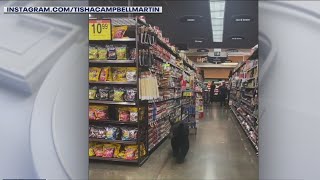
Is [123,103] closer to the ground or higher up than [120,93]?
closer to the ground

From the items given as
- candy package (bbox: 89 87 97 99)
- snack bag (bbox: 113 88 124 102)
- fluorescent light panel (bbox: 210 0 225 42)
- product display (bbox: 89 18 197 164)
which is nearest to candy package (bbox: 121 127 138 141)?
product display (bbox: 89 18 197 164)

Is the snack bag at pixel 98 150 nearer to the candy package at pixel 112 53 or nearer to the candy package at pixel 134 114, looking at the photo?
the candy package at pixel 134 114

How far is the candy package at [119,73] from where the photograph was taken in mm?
5469

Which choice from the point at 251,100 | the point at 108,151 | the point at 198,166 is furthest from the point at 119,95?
the point at 251,100

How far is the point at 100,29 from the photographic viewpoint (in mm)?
5172

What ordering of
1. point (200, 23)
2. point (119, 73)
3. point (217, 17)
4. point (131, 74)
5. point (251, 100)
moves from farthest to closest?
point (200, 23) → point (217, 17) → point (251, 100) → point (119, 73) → point (131, 74)

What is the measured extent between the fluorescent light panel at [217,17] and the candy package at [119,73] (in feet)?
22.4

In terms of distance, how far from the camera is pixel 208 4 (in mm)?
11828

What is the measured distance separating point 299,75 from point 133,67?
321 cm

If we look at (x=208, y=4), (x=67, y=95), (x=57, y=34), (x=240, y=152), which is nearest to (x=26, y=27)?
(x=57, y=34)

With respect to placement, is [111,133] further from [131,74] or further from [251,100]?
[251,100]

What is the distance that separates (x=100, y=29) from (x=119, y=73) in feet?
2.53

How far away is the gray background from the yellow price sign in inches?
80.1

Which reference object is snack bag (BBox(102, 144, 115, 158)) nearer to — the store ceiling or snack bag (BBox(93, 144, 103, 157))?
snack bag (BBox(93, 144, 103, 157))
